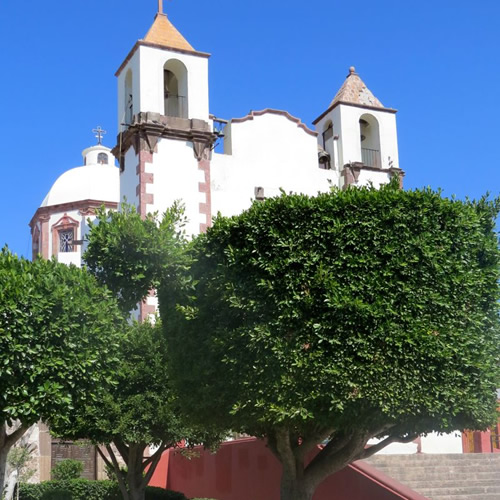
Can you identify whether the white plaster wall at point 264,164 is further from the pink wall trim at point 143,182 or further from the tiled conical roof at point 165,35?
the tiled conical roof at point 165,35

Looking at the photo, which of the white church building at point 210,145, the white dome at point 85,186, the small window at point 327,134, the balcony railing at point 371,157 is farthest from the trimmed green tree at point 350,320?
the white dome at point 85,186

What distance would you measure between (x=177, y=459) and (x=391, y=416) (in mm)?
15644

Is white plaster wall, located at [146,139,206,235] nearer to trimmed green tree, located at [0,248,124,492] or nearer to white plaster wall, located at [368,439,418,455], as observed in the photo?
white plaster wall, located at [368,439,418,455]

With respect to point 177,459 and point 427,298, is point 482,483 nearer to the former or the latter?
point 427,298

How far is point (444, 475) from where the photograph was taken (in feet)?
65.4

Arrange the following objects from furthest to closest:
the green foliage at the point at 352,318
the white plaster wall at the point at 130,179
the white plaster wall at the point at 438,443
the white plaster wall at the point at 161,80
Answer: the white plaster wall at the point at 161,80 < the white plaster wall at the point at 130,179 < the white plaster wall at the point at 438,443 < the green foliage at the point at 352,318

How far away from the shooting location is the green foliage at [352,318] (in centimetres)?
1368

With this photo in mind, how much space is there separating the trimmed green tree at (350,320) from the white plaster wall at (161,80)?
42.0 feet

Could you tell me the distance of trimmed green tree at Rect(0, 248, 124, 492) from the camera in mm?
14539

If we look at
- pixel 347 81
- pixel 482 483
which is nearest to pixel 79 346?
pixel 482 483

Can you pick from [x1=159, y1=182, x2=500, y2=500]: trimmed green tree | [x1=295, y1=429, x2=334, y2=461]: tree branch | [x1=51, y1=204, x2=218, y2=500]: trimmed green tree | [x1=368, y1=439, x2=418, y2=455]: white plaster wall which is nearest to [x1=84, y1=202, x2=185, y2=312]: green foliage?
[x1=51, y1=204, x2=218, y2=500]: trimmed green tree

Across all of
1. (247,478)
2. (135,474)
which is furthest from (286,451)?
(135,474)

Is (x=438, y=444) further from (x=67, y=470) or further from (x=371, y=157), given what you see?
(x=67, y=470)

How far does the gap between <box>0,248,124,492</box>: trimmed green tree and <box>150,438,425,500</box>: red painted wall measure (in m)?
6.59
